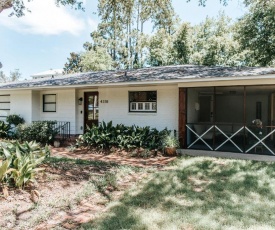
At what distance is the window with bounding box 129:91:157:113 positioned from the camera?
11878 millimetres

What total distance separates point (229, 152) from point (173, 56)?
52.5ft

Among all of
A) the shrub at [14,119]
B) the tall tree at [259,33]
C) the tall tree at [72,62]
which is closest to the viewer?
the shrub at [14,119]

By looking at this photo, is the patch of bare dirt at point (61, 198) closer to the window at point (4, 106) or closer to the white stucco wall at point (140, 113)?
the white stucco wall at point (140, 113)

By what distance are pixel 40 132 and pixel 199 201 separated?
9.29 metres

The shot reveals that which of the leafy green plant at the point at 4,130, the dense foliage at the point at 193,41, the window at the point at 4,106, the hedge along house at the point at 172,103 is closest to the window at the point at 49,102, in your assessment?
the hedge along house at the point at 172,103

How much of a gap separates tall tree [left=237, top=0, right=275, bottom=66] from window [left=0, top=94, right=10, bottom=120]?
1732 cm

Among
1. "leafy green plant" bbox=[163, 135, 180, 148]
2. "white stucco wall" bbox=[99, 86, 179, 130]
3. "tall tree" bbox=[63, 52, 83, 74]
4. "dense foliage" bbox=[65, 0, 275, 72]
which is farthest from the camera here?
"tall tree" bbox=[63, 52, 83, 74]

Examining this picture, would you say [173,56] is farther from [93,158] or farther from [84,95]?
[93,158]

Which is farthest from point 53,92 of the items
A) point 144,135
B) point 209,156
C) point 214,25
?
point 214,25

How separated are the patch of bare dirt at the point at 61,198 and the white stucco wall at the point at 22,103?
828 centimetres

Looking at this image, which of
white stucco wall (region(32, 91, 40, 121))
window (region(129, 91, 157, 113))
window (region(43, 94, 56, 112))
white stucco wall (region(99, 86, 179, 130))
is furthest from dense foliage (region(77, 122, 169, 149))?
white stucco wall (region(32, 91, 40, 121))

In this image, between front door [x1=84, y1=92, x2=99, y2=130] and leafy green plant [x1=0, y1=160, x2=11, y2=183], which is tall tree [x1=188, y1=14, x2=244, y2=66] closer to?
front door [x1=84, y1=92, x2=99, y2=130]

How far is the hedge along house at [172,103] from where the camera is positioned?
387 inches

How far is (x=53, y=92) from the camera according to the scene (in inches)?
572
